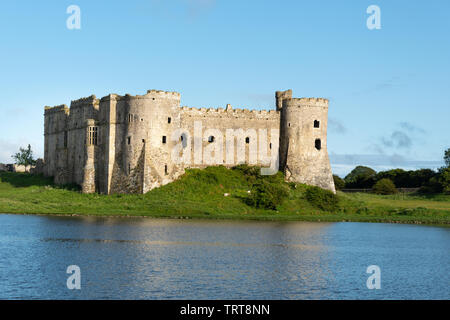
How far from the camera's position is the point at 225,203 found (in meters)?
54.0

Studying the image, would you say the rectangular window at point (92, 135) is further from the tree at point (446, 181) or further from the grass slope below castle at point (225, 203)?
the tree at point (446, 181)

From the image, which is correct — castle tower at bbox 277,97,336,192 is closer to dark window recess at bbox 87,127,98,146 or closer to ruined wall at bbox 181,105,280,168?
ruined wall at bbox 181,105,280,168

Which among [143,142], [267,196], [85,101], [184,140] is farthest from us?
[85,101]

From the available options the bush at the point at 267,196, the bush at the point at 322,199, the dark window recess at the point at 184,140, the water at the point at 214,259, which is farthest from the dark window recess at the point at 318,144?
the water at the point at 214,259

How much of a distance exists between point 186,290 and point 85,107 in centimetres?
4197

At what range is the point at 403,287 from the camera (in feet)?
83.5

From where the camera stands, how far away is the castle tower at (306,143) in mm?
60438

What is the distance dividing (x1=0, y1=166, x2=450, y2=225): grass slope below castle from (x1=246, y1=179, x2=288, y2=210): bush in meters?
0.08

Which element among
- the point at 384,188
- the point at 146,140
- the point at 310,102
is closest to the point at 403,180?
the point at 384,188

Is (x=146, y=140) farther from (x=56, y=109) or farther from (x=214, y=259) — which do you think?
(x=214, y=259)

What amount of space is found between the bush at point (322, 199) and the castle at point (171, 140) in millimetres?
3104

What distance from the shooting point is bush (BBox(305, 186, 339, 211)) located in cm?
5584

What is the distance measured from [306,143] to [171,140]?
12528 millimetres
